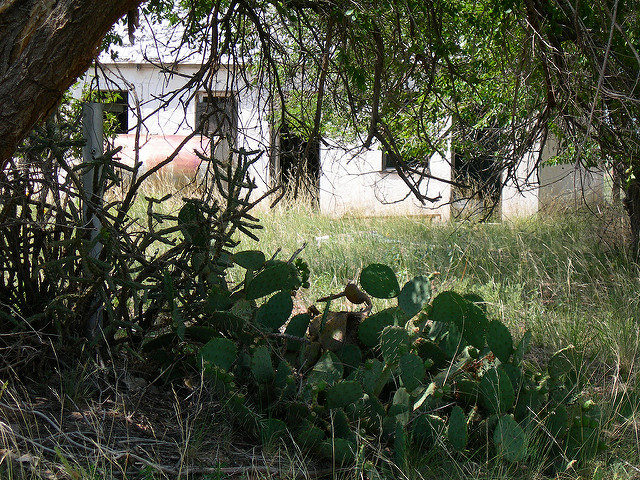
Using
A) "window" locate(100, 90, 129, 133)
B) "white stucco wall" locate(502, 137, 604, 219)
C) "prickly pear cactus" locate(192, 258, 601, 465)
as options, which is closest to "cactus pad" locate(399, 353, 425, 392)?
"prickly pear cactus" locate(192, 258, 601, 465)

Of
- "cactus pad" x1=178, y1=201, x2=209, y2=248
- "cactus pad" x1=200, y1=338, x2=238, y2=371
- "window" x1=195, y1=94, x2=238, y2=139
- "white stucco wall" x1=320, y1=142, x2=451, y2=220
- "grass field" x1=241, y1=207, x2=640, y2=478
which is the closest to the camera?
"cactus pad" x1=200, y1=338, x2=238, y2=371

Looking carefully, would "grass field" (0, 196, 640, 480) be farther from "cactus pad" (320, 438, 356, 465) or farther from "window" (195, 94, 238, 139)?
"window" (195, 94, 238, 139)

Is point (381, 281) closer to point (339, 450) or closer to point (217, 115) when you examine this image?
point (339, 450)

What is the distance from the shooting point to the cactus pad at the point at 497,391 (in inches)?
95.6

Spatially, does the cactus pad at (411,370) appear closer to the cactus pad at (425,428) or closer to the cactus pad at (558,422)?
the cactus pad at (425,428)

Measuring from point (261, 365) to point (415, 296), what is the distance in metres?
0.68

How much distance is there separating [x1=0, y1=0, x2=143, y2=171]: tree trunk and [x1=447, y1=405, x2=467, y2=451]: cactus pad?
1.64 meters

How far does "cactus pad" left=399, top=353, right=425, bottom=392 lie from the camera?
247cm

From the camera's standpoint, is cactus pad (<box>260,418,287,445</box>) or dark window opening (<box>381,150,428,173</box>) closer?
cactus pad (<box>260,418,287,445</box>)

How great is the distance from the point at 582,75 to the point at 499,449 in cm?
221

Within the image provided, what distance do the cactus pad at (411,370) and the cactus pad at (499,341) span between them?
0.35 metres

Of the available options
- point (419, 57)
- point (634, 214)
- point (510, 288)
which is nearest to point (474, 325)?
point (419, 57)

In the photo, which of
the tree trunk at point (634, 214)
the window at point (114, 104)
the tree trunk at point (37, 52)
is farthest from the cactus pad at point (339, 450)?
the tree trunk at point (634, 214)

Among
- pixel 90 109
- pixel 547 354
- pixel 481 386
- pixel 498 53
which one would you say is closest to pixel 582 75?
pixel 498 53
